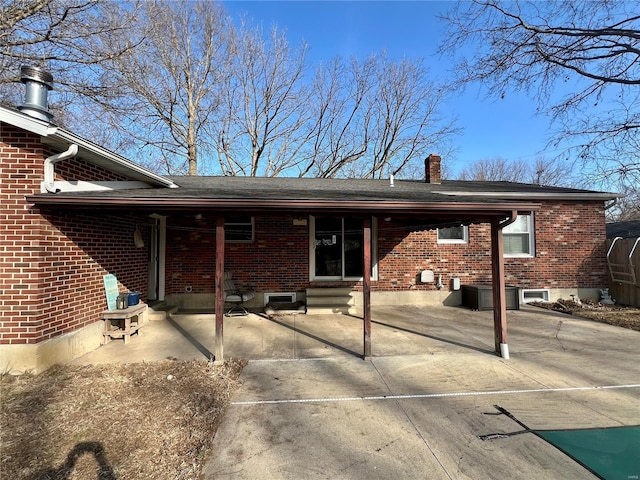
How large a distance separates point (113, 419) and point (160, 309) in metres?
4.71

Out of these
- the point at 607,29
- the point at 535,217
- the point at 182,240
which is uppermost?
the point at 607,29

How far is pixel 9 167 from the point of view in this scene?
13.4ft

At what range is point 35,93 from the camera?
4609 millimetres

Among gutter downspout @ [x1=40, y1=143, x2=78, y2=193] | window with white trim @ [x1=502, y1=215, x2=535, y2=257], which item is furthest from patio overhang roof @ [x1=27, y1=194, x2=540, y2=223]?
window with white trim @ [x1=502, y1=215, x2=535, y2=257]

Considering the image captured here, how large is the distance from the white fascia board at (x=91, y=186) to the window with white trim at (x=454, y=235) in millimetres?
7587

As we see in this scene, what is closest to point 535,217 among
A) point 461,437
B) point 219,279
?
point 461,437

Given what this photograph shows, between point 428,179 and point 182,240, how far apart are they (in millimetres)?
7428

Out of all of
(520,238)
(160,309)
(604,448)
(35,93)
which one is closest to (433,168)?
(520,238)

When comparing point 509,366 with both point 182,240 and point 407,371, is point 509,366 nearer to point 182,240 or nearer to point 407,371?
point 407,371

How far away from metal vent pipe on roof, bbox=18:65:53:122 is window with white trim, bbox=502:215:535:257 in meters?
10.6

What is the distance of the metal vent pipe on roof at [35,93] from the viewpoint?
453cm

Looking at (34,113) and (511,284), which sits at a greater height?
(34,113)

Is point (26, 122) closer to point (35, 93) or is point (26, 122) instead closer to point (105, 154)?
point (105, 154)

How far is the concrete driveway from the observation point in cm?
240
